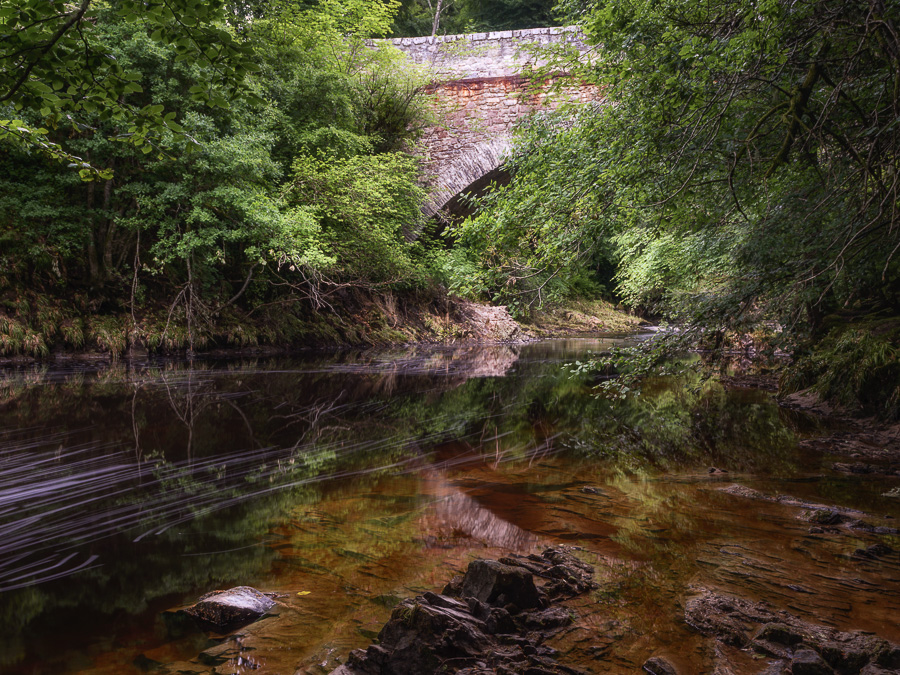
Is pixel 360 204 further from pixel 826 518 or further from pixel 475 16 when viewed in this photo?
pixel 475 16

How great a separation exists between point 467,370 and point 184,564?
7.61m

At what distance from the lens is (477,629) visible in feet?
5.51

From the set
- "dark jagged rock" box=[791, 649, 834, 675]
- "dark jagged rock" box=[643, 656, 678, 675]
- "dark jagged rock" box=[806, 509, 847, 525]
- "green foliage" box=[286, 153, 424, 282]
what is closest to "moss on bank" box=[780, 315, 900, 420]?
"dark jagged rock" box=[806, 509, 847, 525]

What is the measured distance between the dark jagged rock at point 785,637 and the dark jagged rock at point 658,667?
0.26 meters

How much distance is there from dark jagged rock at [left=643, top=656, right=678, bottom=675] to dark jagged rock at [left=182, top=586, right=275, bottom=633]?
4.17ft

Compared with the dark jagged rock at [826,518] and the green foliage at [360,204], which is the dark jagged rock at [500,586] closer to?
the dark jagged rock at [826,518]

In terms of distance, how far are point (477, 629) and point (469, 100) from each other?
14.4 metres

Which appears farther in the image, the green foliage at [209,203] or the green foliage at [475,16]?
the green foliage at [475,16]

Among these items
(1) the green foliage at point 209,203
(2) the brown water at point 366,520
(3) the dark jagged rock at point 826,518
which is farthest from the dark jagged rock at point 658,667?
(1) the green foliage at point 209,203

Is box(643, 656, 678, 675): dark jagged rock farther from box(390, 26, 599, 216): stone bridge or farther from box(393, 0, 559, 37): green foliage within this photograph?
box(393, 0, 559, 37): green foliage

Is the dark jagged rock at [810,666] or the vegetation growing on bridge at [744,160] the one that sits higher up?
the vegetation growing on bridge at [744,160]

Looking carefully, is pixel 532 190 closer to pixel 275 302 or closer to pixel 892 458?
pixel 892 458

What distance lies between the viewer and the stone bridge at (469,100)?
1334 centimetres

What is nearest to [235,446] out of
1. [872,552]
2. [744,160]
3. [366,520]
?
[366,520]
